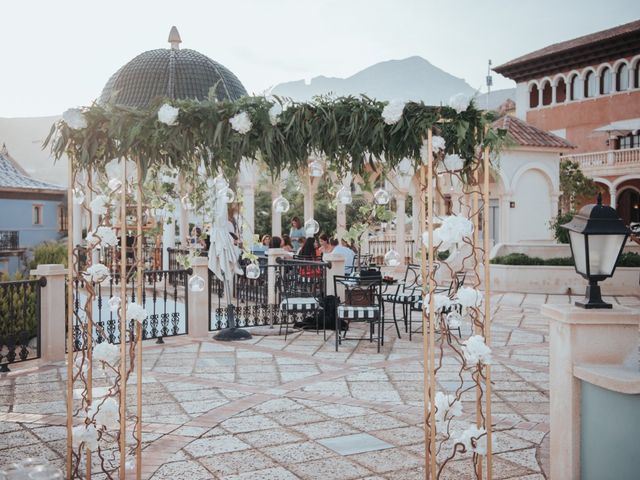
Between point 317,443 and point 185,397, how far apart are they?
181 cm

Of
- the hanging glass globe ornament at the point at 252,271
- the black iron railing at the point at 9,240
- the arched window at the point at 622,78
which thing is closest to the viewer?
the hanging glass globe ornament at the point at 252,271

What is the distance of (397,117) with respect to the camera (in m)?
3.84

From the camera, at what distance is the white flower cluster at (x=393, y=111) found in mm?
3838

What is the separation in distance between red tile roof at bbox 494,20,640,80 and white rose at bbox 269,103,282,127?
28.0 meters

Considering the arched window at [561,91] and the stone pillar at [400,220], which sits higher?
the arched window at [561,91]

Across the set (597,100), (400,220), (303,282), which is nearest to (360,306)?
(303,282)

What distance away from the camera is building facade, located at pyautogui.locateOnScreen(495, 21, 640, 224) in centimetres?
2809

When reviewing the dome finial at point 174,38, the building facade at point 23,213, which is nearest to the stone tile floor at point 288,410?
the dome finial at point 174,38

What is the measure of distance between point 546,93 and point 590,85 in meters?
2.71

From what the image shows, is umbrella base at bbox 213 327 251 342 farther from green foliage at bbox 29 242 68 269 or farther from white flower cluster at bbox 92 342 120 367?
green foliage at bbox 29 242 68 269

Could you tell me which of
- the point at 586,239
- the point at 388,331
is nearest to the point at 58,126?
the point at 586,239

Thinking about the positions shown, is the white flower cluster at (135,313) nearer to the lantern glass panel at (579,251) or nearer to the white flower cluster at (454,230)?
the white flower cluster at (454,230)

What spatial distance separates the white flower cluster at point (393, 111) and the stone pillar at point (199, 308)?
5.92 metres

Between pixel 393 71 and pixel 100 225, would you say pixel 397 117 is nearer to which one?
pixel 100 225
